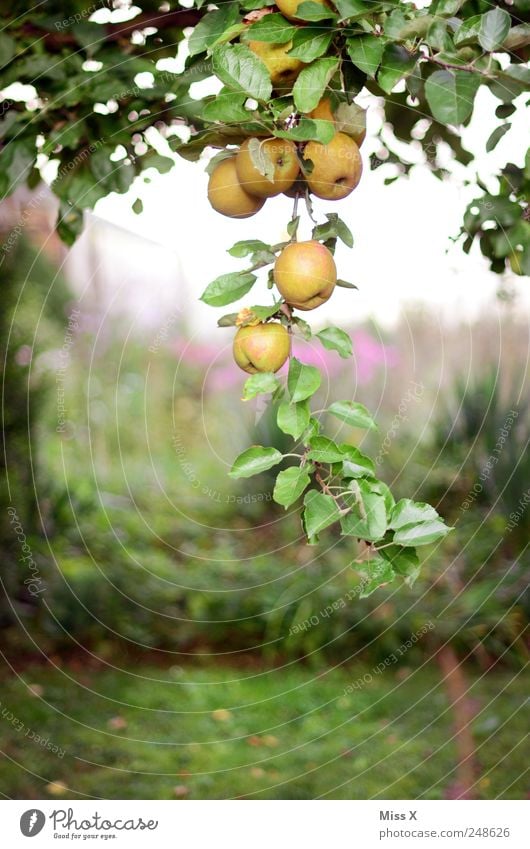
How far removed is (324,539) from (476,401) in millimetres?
342

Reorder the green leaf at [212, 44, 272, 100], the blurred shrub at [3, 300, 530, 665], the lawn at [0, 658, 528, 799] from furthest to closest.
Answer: the blurred shrub at [3, 300, 530, 665]
the lawn at [0, 658, 528, 799]
the green leaf at [212, 44, 272, 100]

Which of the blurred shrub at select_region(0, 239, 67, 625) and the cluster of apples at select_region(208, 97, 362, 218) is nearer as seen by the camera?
the cluster of apples at select_region(208, 97, 362, 218)

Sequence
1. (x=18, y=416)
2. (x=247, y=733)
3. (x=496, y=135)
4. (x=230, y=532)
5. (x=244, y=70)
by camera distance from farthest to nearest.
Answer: (x=230, y=532), (x=18, y=416), (x=247, y=733), (x=496, y=135), (x=244, y=70)

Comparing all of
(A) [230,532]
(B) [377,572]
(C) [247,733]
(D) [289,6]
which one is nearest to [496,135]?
(D) [289,6]

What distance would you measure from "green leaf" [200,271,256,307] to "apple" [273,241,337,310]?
0.02 meters

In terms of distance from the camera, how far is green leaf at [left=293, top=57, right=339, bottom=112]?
0.37 m

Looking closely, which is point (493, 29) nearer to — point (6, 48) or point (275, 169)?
point (275, 169)

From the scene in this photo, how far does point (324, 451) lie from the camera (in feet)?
1.29

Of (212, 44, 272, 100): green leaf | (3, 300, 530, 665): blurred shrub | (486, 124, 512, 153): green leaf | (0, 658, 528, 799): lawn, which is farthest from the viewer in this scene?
(3, 300, 530, 665): blurred shrub

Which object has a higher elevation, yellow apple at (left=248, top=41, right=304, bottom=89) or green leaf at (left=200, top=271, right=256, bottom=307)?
yellow apple at (left=248, top=41, right=304, bottom=89)

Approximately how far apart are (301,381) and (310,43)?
0.16 metres

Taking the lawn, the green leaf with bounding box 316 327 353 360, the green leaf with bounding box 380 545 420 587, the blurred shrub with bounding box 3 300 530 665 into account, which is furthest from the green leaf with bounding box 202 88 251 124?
the lawn

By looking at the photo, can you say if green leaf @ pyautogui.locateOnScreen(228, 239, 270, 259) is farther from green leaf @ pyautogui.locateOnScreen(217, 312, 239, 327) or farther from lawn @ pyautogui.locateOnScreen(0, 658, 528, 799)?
lawn @ pyautogui.locateOnScreen(0, 658, 528, 799)
